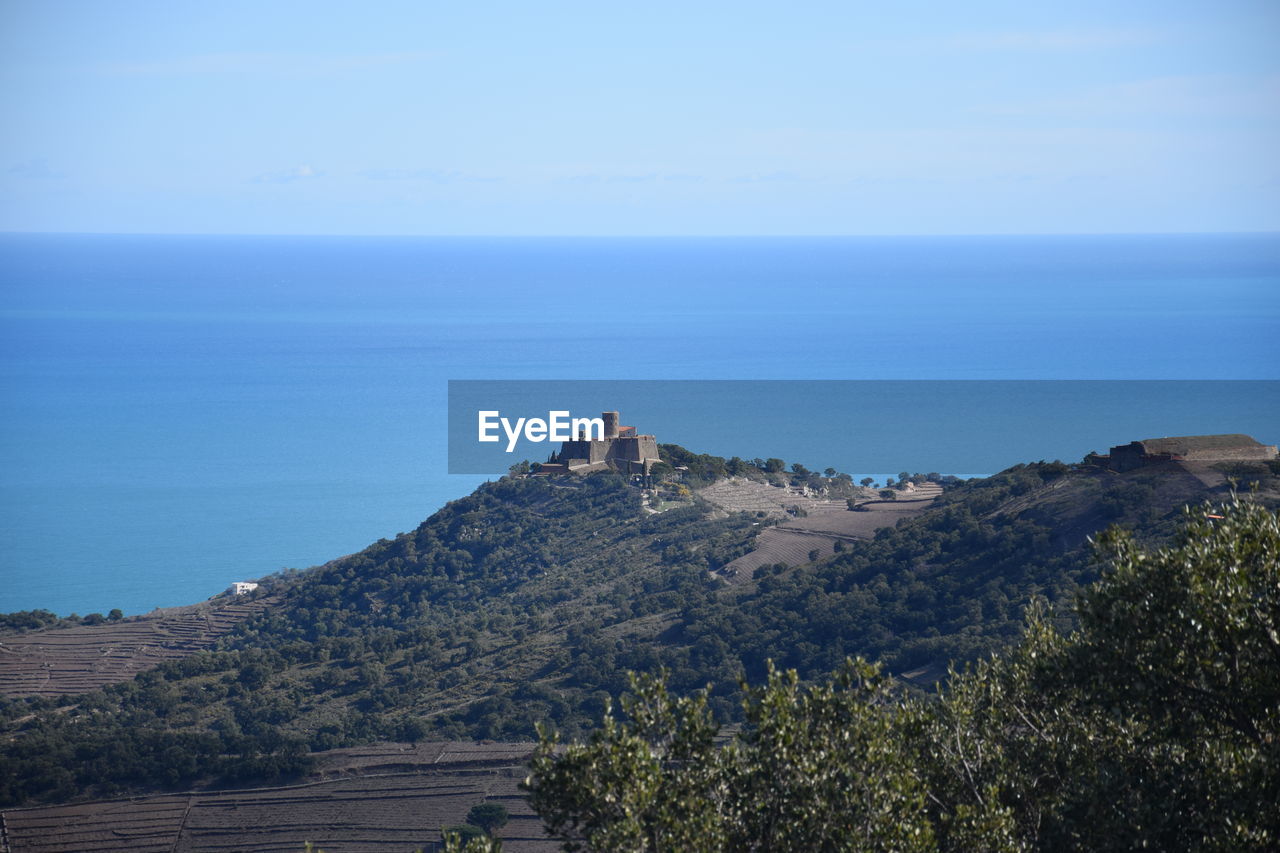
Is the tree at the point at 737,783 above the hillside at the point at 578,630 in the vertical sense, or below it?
above

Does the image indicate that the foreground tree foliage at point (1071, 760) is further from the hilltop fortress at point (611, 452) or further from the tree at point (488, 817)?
the hilltop fortress at point (611, 452)

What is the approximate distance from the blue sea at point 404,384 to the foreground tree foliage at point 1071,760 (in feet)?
148

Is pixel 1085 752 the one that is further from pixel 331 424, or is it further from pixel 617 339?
pixel 617 339

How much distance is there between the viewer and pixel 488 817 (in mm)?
19141

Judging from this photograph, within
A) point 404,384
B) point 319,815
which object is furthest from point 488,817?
point 404,384

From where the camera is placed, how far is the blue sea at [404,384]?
61.9 m

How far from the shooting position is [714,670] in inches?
1025

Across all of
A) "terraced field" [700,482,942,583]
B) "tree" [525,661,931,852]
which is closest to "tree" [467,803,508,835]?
"tree" [525,661,931,852]

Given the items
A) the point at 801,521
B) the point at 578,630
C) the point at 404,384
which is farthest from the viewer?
the point at 404,384

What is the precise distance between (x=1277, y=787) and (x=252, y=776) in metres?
18.2
